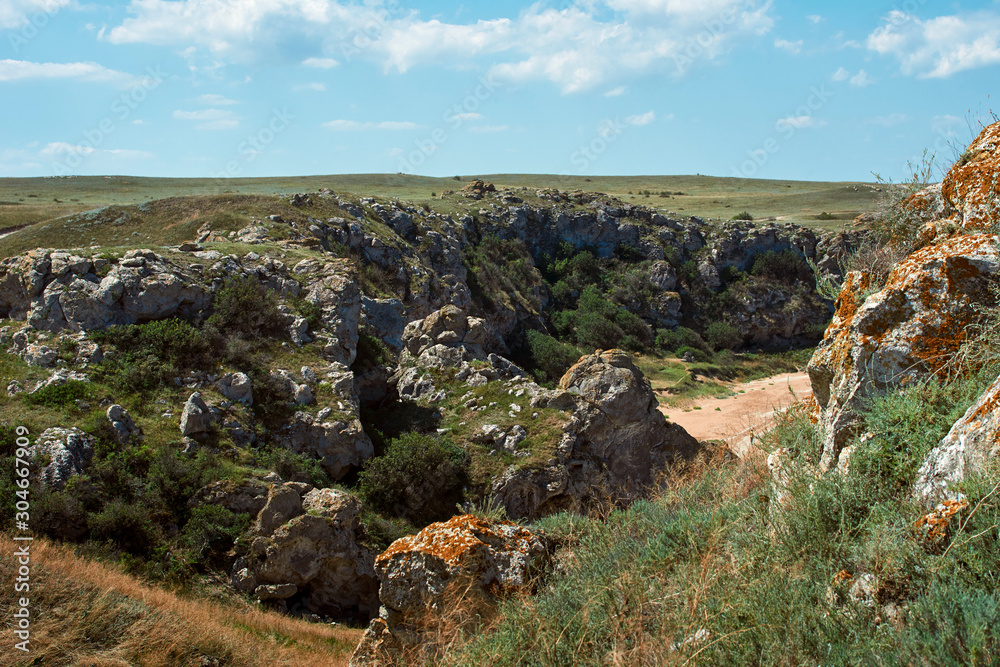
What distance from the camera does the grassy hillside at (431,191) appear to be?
52.6m

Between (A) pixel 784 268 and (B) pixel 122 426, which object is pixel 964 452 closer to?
(B) pixel 122 426

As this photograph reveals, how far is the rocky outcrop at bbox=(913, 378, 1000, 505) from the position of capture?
314cm

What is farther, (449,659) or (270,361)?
(270,361)

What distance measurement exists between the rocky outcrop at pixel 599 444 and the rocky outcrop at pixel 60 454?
798cm

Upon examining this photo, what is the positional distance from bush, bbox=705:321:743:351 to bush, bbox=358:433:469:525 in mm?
32318

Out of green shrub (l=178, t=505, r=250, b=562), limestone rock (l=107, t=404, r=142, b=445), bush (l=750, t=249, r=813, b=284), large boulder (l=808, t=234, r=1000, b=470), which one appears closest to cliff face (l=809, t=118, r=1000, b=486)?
large boulder (l=808, t=234, r=1000, b=470)

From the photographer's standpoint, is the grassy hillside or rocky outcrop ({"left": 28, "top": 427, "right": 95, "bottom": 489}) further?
the grassy hillside

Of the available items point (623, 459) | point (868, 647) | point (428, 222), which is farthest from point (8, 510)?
point (428, 222)

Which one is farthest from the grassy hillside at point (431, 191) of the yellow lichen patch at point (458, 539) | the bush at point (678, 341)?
the yellow lichen patch at point (458, 539)

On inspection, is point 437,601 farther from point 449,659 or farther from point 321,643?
point 321,643

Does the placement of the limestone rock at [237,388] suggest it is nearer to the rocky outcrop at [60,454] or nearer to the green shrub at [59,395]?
the green shrub at [59,395]

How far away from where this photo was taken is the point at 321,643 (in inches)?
304

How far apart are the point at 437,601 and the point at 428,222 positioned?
37.7 metres

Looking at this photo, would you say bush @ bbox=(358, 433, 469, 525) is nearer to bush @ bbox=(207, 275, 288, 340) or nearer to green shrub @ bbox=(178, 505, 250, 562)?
green shrub @ bbox=(178, 505, 250, 562)
